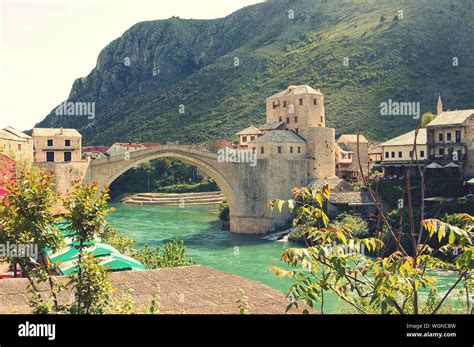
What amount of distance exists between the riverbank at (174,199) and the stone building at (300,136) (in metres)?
19.1

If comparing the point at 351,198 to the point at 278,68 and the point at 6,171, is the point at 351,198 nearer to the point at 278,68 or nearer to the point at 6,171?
the point at 6,171

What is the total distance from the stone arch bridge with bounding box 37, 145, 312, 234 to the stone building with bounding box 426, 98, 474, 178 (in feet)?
27.0

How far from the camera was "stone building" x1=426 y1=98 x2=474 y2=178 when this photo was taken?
31500 millimetres

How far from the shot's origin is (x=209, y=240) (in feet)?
111

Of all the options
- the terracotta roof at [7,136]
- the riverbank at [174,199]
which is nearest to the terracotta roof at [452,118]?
the terracotta roof at [7,136]

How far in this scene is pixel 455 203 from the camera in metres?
28.5

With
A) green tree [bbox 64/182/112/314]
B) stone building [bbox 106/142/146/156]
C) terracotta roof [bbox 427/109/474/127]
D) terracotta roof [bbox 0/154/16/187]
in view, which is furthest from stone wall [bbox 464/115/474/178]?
stone building [bbox 106/142/146/156]

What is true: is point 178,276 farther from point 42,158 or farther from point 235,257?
point 42,158

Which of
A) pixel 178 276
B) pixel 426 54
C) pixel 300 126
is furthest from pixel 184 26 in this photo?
pixel 178 276

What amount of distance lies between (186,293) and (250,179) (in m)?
30.1

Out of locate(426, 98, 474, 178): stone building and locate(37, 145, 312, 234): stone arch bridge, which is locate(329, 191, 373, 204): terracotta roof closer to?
locate(37, 145, 312, 234): stone arch bridge

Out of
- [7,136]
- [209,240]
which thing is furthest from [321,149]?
[7,136]

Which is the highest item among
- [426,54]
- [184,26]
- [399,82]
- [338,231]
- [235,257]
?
[184,26]

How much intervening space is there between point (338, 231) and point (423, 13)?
3279 inches
